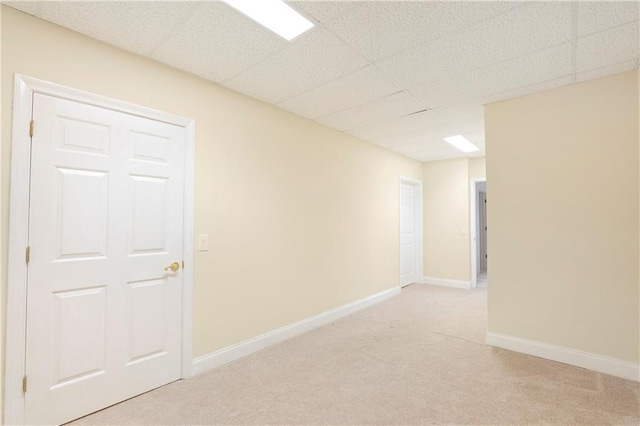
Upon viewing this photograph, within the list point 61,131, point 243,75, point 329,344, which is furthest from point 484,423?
point 61,131

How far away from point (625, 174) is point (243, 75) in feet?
10.9

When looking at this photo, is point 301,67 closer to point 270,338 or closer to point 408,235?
point 270,338

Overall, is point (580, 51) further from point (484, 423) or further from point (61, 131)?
point (61, 131)

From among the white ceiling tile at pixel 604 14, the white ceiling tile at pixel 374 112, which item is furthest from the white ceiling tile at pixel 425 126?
the white ceiling tile at pixel 604 14

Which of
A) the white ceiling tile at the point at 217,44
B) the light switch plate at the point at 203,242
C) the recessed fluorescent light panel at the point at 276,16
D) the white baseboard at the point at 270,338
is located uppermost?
the recessed fluorescent light panel at the point at 276,16

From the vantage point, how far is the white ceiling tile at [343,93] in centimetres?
263

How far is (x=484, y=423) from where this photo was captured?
6.33 feet

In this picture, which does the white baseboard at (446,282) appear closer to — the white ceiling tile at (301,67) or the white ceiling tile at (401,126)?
the white ceiling tile at (401,126)

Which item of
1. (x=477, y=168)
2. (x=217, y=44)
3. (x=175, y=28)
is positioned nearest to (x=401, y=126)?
(x=217, y=44)

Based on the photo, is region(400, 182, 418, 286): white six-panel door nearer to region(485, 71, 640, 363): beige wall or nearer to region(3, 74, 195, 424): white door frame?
region(485, 71, 640, 363): beige wall

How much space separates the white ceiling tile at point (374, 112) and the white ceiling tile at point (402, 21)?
922 mm

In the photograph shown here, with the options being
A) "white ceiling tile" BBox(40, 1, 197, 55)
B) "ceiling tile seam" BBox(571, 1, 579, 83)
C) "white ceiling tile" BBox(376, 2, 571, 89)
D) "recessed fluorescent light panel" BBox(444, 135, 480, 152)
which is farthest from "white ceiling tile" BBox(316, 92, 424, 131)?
"white ceiling tile" BBox(40, 1, 197, 55)

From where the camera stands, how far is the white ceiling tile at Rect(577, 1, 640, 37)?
1.74 meters

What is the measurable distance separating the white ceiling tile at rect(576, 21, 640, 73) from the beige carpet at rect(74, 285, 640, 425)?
8.32ft
